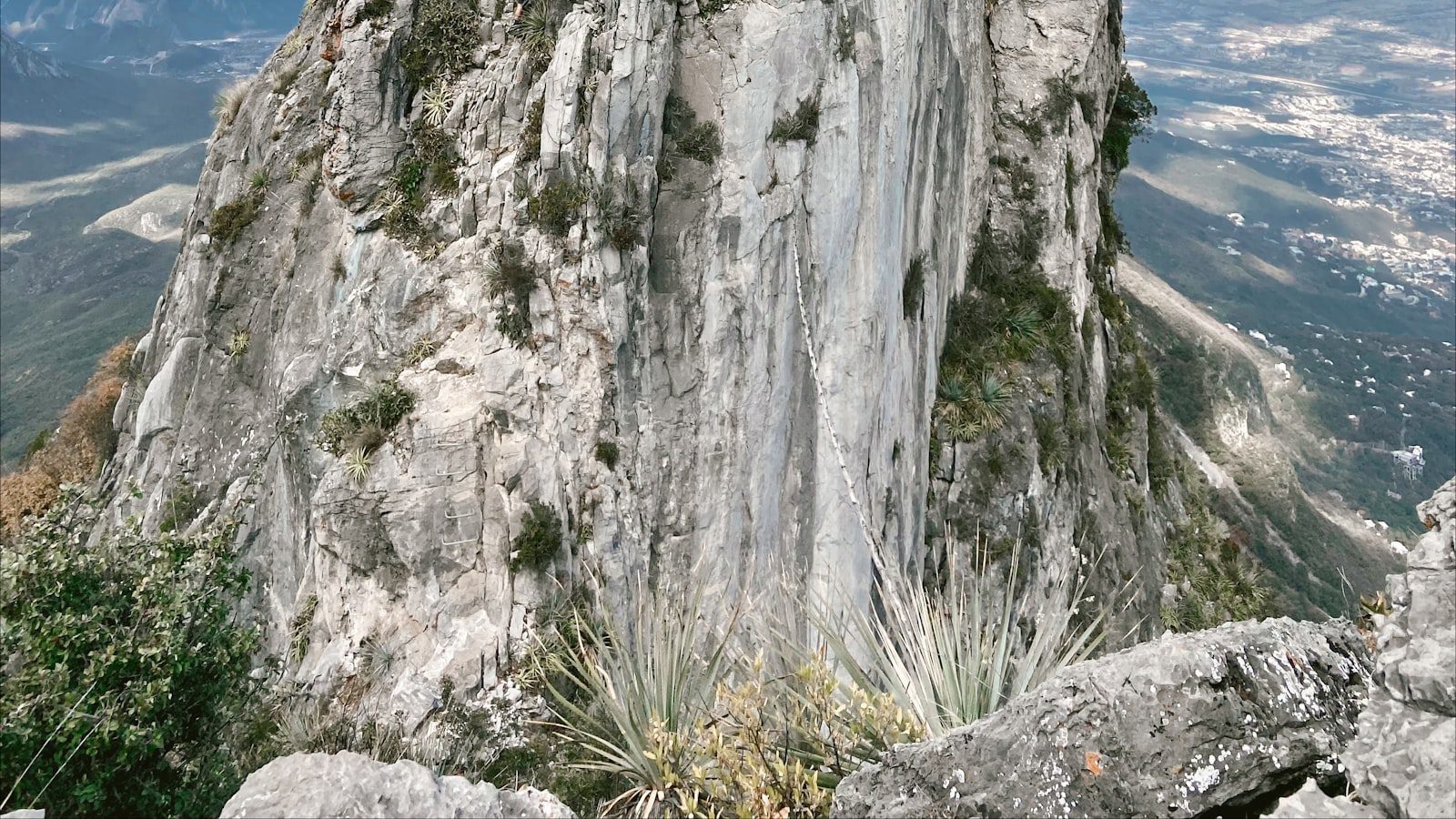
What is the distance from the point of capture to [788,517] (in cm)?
1288

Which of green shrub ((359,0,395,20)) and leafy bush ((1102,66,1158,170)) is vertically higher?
green shrub ((359,0,395,20))

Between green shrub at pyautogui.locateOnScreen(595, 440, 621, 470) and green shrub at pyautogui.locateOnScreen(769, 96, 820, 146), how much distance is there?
5.40 meters

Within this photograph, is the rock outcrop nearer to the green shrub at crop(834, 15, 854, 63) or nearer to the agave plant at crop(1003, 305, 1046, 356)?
the green shrub at crop(834, 15, 854, 63)

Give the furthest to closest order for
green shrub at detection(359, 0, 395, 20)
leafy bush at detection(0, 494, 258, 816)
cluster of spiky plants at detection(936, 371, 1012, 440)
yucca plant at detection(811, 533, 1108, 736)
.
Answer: cluster of spiky plants at detection(936, 371, 1012, 440) < green shrub at detection(359, 0, 395, 20) < yucca plant at detection(811, 533, 1108, 736) < leafy bush at detection(0, 494, 258, 816)

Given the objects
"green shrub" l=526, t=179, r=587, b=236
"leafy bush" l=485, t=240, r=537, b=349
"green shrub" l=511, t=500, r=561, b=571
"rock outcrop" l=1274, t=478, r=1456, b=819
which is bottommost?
"green shrub" l=511, t=500, r=561, b=571

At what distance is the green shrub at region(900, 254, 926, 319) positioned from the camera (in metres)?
15.6

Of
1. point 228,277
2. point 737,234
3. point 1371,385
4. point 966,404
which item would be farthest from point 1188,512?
point 1371,385

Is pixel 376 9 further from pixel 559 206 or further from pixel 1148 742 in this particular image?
pixel 1148 742

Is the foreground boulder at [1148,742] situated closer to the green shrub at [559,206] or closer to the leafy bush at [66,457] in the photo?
the green shrub at [559,206]

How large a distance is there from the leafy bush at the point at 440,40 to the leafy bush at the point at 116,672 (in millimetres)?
10271

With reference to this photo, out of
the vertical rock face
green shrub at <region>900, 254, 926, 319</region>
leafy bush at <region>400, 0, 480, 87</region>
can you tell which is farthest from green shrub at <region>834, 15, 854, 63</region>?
leafy bush at <region>400, 0, 480, 87</region>

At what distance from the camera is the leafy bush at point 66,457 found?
26156 millimetres

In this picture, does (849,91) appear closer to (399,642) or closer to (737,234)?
(737,234)

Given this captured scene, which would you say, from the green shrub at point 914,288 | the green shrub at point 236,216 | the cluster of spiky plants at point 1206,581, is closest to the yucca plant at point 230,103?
the green shrub at point 236,216
